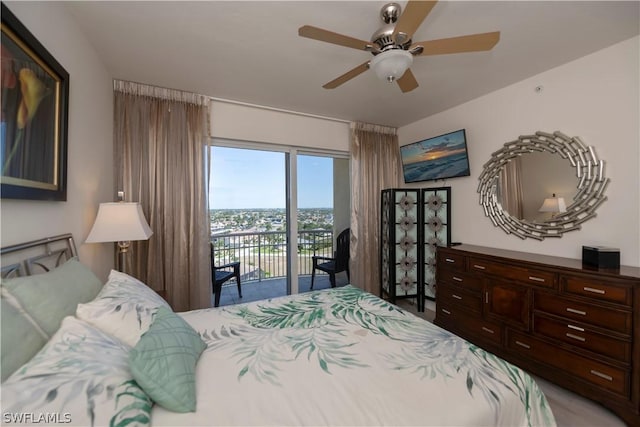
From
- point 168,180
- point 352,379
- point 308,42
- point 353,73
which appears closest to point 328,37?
point 353,73

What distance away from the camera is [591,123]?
6.70ft

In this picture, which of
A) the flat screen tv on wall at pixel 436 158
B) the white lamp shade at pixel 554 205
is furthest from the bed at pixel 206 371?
the flat screen tv on wall at pixel 436 158

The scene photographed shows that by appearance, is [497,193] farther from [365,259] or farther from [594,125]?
[365,259]

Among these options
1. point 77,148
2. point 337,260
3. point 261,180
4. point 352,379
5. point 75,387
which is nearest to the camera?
point 75,387

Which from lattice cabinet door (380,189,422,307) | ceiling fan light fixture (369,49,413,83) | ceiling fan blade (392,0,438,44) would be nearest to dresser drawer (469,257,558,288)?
lattice cabinet door (380,189,422,307)

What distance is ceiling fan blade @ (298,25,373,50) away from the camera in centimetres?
129

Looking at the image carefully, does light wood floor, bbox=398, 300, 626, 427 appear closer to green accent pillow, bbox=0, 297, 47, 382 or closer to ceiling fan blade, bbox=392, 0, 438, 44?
ceiling fan blade, bbox=392, 0, 438, 44

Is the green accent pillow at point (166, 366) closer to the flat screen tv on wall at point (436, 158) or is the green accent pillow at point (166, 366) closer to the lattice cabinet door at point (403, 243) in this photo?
the lattice cabinet door at point (403, 243)

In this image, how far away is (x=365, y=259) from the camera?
363 cm

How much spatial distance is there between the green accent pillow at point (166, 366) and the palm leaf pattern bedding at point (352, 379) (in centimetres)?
5

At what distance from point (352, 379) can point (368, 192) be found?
2.87m

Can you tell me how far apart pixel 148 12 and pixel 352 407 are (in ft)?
8.00

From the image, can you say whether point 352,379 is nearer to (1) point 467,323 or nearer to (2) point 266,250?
(1) point 467,323

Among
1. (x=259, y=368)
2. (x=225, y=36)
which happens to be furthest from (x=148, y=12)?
(x=259, y=368)
